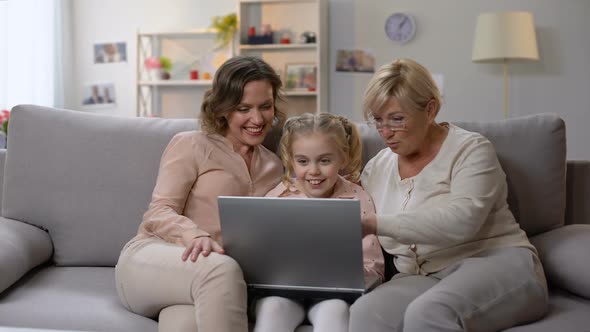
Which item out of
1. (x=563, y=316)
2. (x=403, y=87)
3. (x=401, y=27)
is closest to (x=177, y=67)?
(x=401, y=27)

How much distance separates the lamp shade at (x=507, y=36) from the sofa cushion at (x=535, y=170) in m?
2.40

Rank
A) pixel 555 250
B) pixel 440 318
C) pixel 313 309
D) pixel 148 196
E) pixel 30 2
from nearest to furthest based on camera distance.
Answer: pixel 440 318, pixel 313 309, pixel 555 250, pixel 148 196, pixel 30 2

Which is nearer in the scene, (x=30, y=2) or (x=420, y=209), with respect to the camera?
(x=420, y=209)

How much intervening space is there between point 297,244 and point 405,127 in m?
0.42

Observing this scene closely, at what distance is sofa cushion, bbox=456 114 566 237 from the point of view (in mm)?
1887

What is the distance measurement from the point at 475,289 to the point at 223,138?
0.82 m

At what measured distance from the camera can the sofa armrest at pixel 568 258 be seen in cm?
163

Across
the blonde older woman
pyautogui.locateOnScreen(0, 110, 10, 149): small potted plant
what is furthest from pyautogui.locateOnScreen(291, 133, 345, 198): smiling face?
pyautogui.locateOnScreen(0, 110, 10, 149): small potted plant

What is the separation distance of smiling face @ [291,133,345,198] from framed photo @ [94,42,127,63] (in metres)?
3.65

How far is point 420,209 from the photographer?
1625 millimetres

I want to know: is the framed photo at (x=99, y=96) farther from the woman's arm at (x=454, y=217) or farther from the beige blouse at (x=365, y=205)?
the woman's arm at (x=454, y=217)

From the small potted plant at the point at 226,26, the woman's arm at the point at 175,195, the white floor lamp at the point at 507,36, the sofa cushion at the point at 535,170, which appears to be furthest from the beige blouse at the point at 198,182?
the small potted plant at the point at 226,26

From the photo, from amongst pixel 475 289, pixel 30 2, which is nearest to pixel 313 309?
pixel 475 289

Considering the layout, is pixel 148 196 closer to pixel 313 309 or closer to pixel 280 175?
pixel 280 175
